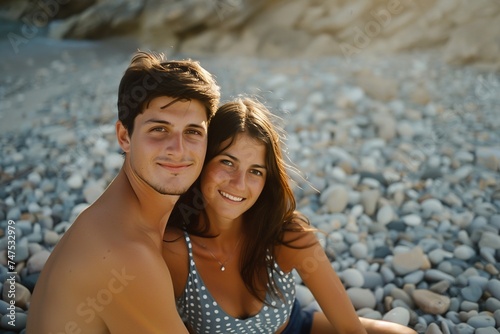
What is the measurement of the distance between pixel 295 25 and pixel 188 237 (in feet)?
27.9

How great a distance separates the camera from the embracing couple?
6.46ft

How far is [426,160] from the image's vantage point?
5.57m

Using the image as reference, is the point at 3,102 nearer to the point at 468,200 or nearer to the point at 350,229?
the point at 350,229

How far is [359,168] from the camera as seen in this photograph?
17.6 feet

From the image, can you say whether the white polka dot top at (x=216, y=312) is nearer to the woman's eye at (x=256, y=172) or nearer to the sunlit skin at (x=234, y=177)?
the sunlit skin at (x=234, y=177)

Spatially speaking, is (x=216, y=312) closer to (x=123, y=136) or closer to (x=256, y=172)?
(x=256, y=172)

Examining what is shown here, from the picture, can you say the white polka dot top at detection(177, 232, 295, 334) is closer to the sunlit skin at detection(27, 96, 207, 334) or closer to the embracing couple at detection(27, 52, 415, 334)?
the embracing couple at detection(27, 52, 415, 334)

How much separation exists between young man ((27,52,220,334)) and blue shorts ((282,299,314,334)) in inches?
36.6

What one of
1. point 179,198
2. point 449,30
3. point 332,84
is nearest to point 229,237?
point 179,198

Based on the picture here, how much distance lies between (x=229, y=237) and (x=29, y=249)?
1.74 meters

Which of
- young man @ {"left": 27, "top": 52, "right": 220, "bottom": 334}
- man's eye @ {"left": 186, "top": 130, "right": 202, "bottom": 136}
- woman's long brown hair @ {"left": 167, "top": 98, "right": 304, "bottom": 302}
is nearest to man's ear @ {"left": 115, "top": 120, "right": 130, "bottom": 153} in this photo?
young man @ {"left": 27, "top": 52, "right": 220, "bottom": 334}

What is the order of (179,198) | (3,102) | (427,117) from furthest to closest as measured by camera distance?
1. (3,102)
2. (427,117)
3. (179,198)

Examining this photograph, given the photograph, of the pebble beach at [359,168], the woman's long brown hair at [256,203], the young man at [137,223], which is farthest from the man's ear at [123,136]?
the pebble beach at [359,168]

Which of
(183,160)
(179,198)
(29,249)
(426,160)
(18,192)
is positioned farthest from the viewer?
(426,160)
